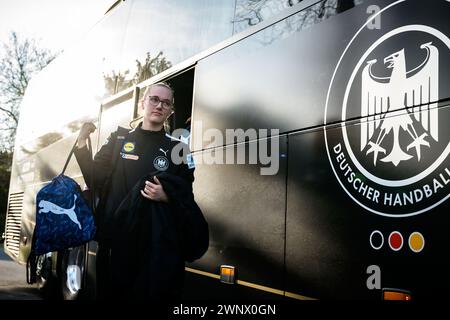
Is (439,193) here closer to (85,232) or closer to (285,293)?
(285,293)

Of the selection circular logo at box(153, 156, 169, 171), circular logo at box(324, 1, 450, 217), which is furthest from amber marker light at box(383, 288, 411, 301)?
circular logo at box(153, 156, 169, 171)

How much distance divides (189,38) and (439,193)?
8.65ft

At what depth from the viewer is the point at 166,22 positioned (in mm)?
4359

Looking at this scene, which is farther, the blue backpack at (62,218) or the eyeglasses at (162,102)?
the eyeglasses at (162,102)

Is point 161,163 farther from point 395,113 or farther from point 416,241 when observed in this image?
point 416,241

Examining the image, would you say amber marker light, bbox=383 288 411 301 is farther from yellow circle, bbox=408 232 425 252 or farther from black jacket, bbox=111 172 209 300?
black jacket, bbox=111 172 209 300

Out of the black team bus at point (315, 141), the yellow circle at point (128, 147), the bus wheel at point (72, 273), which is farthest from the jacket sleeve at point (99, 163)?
the bus wheel at point (72, 273)

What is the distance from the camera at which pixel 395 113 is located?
6.93ft

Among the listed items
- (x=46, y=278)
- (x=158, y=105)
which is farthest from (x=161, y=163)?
(x=46, y=278)

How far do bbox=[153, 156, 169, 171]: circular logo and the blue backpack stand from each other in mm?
607

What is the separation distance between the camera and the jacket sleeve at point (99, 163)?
11.2 feet

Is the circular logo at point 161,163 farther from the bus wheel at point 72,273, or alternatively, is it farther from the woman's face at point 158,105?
the bus wheel at point 72,273

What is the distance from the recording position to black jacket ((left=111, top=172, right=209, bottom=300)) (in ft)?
10.2

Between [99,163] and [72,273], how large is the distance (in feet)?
8.50
